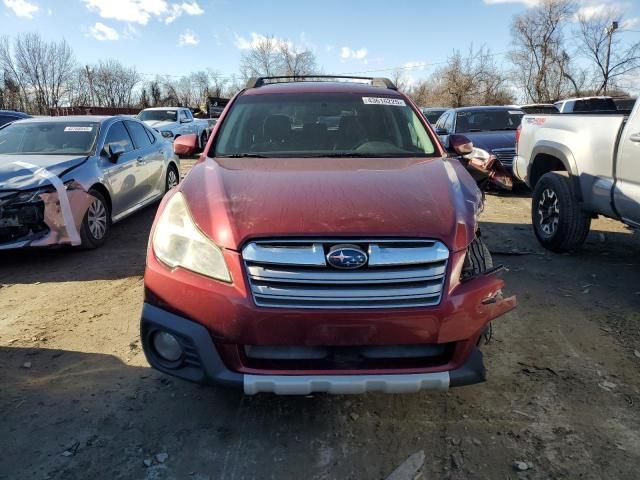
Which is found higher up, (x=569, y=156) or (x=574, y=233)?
(x=569, y=156)

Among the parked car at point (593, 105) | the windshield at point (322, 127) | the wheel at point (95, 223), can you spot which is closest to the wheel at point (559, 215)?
the windshield at point (322, 127)

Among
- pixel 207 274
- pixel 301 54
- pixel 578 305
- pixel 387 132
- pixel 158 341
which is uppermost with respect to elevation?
pixel 301 54

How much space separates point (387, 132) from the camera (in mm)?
3717

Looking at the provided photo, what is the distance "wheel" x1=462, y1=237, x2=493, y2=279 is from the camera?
2.36 metres

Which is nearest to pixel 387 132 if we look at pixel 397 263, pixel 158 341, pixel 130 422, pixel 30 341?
pixel 397 263

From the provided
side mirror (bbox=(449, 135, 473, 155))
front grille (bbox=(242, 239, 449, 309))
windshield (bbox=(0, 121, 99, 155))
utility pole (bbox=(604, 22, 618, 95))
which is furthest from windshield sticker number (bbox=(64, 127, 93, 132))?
utility pole (bbox=(604, 22, 618, 95))

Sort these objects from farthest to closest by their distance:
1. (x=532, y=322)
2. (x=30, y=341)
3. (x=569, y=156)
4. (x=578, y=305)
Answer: (x=569, y=156), (x=578, y=305), (x=532, y=322), (x=30, y=341)

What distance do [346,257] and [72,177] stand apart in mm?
4344

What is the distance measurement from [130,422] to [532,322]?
2.88 m

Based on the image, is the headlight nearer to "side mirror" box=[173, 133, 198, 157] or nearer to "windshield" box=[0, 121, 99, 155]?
"side mirror" box=[173, 133, 198, 157]

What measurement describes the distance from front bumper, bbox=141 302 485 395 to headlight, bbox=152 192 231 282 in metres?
0.24

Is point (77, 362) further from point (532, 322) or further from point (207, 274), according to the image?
point (532, 322)

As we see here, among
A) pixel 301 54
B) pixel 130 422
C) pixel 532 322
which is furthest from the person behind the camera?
pixel 301 54

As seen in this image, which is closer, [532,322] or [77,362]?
[77,362]
